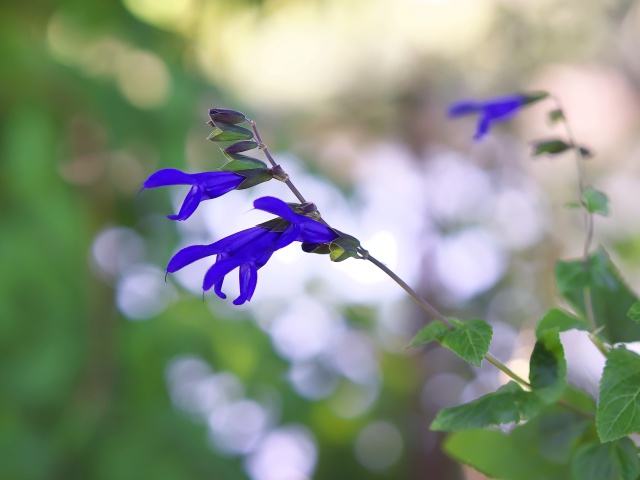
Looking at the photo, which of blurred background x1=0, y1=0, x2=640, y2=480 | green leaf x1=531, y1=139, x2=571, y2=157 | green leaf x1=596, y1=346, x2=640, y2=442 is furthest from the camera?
blurred background x1=0, y1=0, x2=640, y2=480

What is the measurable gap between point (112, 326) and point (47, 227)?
289mm

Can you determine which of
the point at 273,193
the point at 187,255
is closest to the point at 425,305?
the point at 187,255

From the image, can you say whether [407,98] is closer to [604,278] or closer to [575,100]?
[575,100]

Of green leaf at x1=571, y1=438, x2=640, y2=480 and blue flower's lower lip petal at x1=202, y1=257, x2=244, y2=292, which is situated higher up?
blue flower's lower lip petal at x1=202, y1=257, x2=244, y2=292

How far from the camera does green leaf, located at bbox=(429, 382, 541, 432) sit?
1.01 ft

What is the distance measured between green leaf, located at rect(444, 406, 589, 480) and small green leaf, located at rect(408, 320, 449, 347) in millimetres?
82

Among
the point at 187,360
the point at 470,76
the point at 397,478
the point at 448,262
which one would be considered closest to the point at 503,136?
the point at 470,76

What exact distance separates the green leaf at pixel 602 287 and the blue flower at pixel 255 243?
0.41 feet

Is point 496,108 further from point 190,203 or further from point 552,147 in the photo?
point 190,203

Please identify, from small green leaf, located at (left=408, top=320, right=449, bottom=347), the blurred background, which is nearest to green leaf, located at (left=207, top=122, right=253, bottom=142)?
small green leaf, located at (left=408, top=320, right=449, bottom=347)

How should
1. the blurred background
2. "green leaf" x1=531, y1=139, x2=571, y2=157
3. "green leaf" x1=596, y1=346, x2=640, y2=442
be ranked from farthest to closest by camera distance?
1. the blurred background
2. "green leaf" x1=531, y1=139, x2=571, y2=157
3. "green leaf" x1=596, y1=346, x2=640, y2=442

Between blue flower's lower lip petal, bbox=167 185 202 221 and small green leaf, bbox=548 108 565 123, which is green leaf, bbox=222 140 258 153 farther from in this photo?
small green leaf, bbox=548 108 565 123

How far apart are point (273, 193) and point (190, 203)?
1227 millimetres

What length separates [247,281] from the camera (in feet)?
1.10
